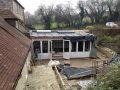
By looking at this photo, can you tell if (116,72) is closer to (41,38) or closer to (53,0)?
(41,38)

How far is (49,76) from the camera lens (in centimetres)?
1019

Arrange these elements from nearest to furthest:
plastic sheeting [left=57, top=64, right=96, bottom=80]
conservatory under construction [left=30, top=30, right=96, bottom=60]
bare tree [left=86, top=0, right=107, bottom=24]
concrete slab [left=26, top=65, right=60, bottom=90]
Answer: concrete slab [left=26, top=65, right=60, bottom=90], plastic sheeting [left=57, top=64, right=96, bottom=80], conservatory under construction [left=30, top=30, right=96, bottom=60], bare tree [left=86, top=0, right=107, bottom=24]

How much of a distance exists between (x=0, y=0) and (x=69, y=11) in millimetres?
29709

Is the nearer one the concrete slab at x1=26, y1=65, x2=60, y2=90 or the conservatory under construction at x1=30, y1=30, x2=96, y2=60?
the concrete slab at x1=26, y1=65, x2=60, y2=90

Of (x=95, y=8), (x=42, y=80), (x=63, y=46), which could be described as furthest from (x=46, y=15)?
(x=42, y=80)

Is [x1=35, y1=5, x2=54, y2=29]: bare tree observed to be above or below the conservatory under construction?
above

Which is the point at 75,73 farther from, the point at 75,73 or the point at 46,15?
the point at 46,15

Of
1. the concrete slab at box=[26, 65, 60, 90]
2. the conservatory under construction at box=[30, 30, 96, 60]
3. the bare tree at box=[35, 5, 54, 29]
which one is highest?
the bare tree at box=[35, 5, 54, 29]

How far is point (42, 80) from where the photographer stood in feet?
31.2

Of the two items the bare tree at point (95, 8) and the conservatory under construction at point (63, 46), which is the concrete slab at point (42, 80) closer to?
the conservatory under construction at point (63, 46)

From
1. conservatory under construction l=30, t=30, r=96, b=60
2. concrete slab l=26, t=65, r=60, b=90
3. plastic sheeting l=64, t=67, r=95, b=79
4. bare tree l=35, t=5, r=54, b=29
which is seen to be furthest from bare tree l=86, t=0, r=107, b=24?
concrete slab l=26, t=65, r=60, b=90

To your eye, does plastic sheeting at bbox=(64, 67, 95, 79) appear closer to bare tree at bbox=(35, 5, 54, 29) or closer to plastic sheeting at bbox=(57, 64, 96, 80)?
plastic sheeting at bbox=(57, 64, 96, 80)

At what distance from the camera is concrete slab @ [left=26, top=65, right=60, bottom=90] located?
27.9ft

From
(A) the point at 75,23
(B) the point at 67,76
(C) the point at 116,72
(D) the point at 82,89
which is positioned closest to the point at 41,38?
(B) the point at 67,76
